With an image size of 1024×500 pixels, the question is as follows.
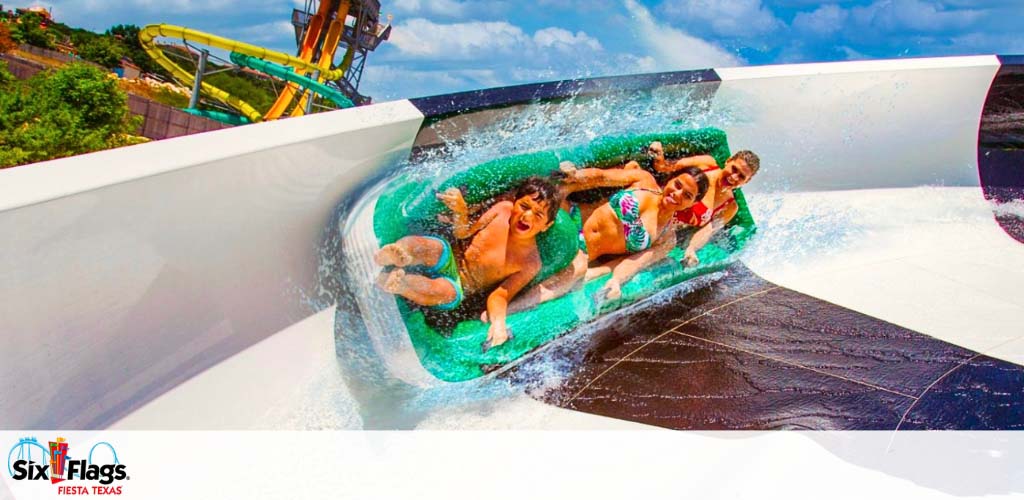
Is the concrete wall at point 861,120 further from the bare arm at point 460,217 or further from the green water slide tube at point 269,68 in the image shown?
the green water slide tube at point 269,68

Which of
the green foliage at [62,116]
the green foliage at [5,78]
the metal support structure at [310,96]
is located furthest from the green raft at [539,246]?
the metal support structure at [310,96]

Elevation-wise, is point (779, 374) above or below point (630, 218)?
below

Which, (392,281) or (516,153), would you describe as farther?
(516,153)

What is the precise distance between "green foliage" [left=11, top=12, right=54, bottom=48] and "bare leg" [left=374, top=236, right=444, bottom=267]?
1356 centimetres

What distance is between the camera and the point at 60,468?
1.66 meters

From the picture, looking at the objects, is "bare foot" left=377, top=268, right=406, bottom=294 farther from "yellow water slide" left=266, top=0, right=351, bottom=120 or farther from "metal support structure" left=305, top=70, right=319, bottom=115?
"yellow water slide" left=266, top=0, right=351, bottom=120

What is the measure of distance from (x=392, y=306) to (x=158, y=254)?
0.63 m

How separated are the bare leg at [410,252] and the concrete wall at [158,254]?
0.24 m

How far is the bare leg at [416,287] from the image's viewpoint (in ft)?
6.91

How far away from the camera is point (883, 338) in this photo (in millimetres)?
2520

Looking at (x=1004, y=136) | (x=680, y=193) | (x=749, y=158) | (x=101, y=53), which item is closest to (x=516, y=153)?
(x=680, y=193)

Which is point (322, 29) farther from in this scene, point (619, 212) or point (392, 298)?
point (392, 298)

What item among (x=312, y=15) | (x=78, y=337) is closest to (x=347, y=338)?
(x=78, y=337)

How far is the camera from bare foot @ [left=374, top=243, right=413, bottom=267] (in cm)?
211
